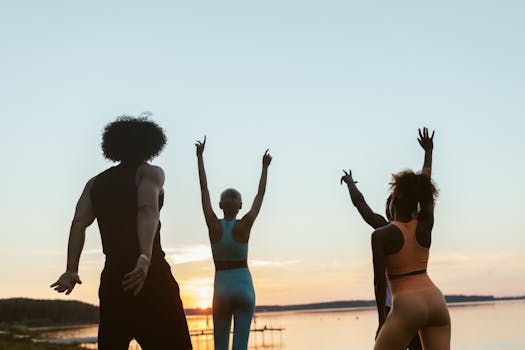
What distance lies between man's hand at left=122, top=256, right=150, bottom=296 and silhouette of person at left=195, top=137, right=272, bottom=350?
3627mm

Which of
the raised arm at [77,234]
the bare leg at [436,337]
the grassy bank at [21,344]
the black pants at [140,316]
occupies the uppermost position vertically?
the raised arm at [77,234]

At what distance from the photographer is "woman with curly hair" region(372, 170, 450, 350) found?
20.2ft

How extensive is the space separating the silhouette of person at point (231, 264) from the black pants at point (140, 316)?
328 centimetres

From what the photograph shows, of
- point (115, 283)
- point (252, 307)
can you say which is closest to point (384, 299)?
point (115, 283)

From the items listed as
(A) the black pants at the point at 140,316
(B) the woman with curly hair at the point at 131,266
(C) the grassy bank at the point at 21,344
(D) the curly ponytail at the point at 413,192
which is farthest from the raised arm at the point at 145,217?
(C) the grassy bank at the point at 21,344

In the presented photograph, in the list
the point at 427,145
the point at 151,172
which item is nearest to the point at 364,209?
the point at 427,145

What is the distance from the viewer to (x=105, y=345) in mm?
5328

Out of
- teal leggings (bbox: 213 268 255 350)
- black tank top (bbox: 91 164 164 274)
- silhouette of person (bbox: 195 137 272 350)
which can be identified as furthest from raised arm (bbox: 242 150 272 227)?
black tank top (bbox: 91 164 164 274)

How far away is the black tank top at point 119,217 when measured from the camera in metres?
5.34

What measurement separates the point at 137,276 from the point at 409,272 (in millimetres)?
2358

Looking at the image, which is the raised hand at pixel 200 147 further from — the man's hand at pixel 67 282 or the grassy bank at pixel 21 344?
the grassy bank at pixel 21 344

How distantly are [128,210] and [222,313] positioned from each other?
3.56m

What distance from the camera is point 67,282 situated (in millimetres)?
5395

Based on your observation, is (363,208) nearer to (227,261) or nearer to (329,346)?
(227,261)
